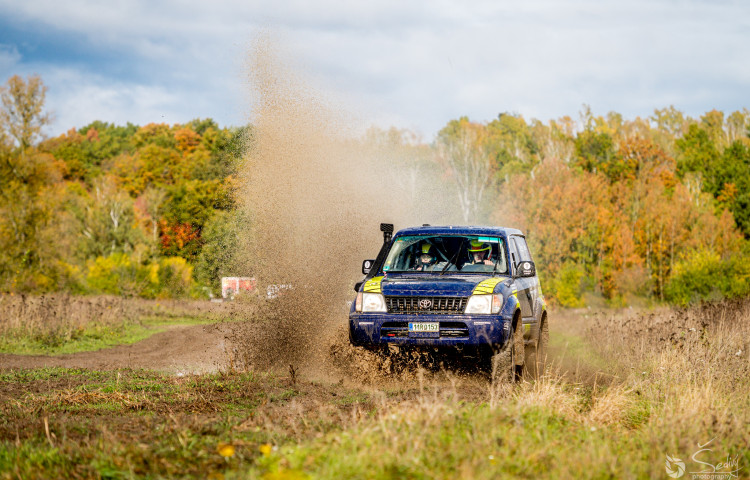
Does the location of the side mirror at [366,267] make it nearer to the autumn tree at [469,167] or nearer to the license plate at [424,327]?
the license plate at [424,327]

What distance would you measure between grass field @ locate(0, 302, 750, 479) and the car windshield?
1672 millimetres

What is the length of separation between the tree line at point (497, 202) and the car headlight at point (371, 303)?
700 cm

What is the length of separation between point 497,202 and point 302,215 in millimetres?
42772

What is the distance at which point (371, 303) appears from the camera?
10.1 meters

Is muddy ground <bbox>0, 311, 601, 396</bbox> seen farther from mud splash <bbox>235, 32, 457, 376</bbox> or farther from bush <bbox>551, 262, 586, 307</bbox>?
bush <bbox>551, 262, 586, 307</bbox>

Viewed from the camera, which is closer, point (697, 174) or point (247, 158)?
point (247, 158)

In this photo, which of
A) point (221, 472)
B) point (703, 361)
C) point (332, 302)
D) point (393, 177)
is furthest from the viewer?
point (393, 177)

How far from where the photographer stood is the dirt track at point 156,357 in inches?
580

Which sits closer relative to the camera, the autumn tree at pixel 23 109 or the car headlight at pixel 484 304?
the car headlight at pixel 484 304

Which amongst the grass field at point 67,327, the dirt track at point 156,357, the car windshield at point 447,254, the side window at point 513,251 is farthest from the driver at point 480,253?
the grass field at point 67,327

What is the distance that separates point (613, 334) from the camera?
16.9 metres

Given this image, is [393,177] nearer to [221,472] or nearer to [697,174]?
[221,472]

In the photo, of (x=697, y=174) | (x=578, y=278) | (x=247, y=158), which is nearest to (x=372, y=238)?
(x=247, y=158)

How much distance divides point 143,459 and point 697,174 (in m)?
67.0
